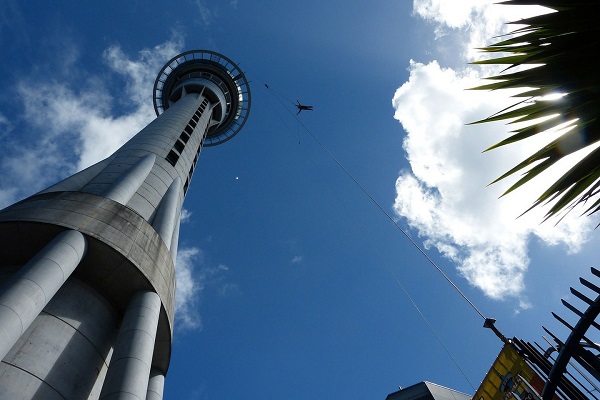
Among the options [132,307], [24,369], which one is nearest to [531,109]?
[24,369]

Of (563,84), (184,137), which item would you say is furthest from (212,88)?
(563,84)

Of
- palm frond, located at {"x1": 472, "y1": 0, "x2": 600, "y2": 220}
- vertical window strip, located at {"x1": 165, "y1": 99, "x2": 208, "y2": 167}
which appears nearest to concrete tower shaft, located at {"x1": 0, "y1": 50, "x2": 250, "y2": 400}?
vertical window strip, located at {"x1": 165, "y1": 99, "x2": 208, "y2": 167}

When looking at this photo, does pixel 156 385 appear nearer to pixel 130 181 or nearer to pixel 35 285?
pixel 35 285

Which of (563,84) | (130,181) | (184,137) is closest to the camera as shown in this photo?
(563,84)

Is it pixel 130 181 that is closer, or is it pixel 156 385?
pixel 156 385

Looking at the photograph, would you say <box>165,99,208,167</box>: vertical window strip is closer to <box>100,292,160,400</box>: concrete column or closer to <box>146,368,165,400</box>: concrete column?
<box>146,368,165,400</box>: concrete column

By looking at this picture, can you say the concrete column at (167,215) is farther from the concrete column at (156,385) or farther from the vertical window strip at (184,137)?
the concrete column at (156,385)

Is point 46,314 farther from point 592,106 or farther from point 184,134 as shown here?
point 184,134
